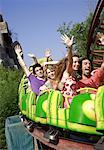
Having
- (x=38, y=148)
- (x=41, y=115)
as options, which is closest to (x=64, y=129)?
(x=41, y=115)

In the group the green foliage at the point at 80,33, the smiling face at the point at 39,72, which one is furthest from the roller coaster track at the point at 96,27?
the green foliage at the point at 80,33

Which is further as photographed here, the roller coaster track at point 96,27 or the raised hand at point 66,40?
the roller coaster track at point 96,27

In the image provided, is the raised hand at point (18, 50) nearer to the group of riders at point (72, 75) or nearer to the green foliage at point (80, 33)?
the group of riders at point (72, 75)

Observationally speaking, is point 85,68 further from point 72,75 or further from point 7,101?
point 7,101

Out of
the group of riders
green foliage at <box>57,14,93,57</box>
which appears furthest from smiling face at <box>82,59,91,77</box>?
green foliage at <box>57,14,93,57</box>

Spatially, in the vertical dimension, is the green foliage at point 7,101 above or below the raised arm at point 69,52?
below

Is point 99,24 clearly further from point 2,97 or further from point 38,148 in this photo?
point 2,97

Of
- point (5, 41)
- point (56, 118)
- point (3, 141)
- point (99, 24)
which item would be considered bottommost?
point (3, 141)

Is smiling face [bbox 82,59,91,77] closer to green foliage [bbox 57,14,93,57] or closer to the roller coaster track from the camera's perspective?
the roller coaster track

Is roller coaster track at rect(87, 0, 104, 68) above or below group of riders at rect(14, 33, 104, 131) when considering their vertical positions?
above

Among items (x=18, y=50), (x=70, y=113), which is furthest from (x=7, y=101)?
(x=70, y=113)

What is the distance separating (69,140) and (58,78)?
993mm

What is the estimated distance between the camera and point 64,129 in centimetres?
373

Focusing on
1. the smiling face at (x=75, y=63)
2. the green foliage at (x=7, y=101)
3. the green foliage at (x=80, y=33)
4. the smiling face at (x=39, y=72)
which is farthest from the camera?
the green foliage at (x=80, y=33)
